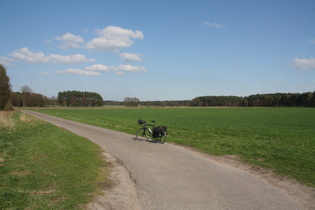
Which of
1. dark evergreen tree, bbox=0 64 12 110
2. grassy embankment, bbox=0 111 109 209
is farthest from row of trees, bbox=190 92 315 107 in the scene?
grassy embankment, bbox=0 111 109 209

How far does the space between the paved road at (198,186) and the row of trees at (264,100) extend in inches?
5645

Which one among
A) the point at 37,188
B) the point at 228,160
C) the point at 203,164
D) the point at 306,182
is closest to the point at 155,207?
the point at 37,188

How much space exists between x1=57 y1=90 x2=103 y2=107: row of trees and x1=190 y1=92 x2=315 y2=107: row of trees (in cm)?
7748

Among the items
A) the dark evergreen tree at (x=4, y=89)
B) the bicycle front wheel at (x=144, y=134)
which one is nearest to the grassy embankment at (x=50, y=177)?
the bicycle front wheel at (x=144, y=134)

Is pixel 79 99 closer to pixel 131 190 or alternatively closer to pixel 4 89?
pixel 4 89

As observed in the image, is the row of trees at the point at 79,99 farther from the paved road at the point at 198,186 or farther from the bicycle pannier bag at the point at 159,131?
the paved road at the point at 198,186

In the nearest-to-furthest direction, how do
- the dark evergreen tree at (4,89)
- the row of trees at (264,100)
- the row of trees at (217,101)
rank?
the dark evergreen tree at (4,89), the row of trees at (264,100), the row of trees at (217,101)

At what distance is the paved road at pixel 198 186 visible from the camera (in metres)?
4.58

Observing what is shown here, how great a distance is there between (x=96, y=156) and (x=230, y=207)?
609cm

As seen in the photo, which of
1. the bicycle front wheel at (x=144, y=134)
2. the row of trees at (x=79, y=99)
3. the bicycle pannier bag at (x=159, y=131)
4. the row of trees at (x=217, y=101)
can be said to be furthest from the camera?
the row of trees at (x=217, y=101)

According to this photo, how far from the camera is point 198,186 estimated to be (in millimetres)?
5566

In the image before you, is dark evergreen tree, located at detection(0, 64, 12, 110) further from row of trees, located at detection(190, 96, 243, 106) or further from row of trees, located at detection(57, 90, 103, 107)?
row of trees, located at detection(190, 96, 243, 106)

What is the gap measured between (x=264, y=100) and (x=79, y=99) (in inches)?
5185

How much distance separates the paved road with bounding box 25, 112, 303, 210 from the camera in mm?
4579
